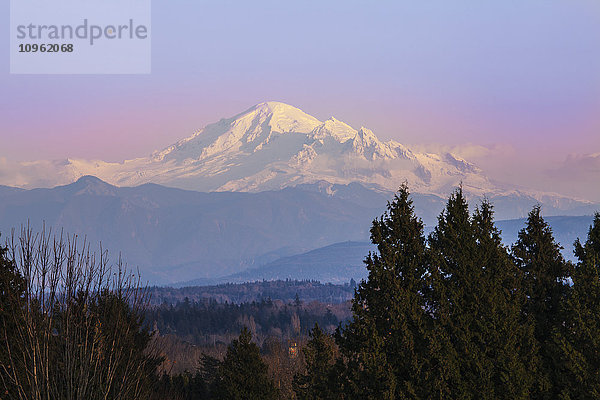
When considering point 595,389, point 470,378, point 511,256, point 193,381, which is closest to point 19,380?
point 470,378

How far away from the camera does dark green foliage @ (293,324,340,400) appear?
3678cm

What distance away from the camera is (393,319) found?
33.3 m

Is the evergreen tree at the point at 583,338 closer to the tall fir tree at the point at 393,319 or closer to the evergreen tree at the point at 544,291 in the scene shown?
the evergreen tree at the point at 544,291

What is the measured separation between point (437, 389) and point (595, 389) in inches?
274

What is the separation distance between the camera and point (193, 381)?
69688 millimetres

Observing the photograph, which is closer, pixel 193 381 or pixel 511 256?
pixel 511 256

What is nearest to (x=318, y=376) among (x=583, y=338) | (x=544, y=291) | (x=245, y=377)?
(x=245, y=377)

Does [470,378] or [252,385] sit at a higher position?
[470,378]

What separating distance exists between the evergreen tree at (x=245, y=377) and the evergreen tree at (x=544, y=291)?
19097 millimetres

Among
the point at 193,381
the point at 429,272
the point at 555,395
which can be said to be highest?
the point at 429,272

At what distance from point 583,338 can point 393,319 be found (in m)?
8.67

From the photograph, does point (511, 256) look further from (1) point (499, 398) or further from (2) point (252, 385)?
(2) point (252, 385)

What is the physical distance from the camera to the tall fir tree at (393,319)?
32.4 m

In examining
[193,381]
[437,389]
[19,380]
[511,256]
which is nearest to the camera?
[19,380]
